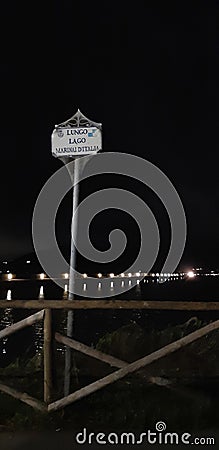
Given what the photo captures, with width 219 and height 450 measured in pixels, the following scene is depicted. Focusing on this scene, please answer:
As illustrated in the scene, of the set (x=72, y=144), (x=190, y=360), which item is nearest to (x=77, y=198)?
(x=72, y=144)

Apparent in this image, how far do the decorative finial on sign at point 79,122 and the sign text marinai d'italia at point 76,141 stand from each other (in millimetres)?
54

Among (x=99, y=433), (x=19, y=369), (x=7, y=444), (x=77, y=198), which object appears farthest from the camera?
(x=19, y=369)

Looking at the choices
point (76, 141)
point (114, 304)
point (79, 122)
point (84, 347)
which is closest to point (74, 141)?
point (76, 141)

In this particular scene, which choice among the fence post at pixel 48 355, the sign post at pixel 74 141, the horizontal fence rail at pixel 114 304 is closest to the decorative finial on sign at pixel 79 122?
the sign post at pixel 74 141

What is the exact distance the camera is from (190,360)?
10383 millimetres

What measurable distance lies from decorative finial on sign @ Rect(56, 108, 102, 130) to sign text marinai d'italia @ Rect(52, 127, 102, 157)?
5 cm

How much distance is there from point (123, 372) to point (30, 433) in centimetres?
130

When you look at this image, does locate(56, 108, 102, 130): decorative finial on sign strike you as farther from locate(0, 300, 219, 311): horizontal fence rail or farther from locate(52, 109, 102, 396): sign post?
locate(0, 300, 219, 311): horizontal fence rail

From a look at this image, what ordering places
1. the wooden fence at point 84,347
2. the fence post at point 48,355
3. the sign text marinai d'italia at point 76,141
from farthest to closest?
the sign text marinai d'italia at point 76,141, the fence post at point 48,355, the wooden fence at point 84,347

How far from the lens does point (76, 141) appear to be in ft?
24.8

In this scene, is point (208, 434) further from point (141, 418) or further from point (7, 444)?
point (7, 444)

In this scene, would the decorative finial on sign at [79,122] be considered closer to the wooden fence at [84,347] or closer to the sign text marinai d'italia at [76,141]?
the sign text marinai d'italia at [76,141]

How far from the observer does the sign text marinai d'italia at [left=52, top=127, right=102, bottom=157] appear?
24.6 ft

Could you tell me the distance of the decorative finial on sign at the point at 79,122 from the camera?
7523 millimetres
